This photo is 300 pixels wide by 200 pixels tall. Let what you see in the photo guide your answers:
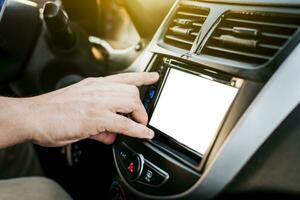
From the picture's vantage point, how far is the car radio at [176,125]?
2.86 ft

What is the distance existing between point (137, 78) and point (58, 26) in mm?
486

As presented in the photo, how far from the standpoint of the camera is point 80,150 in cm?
158

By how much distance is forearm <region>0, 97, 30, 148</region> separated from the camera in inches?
38.6

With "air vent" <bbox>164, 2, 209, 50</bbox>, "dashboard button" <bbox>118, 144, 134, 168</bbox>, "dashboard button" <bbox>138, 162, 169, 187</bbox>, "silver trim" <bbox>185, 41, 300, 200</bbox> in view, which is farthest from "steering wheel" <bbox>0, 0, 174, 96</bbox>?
"silver trim" <bbox>185, 41, 300, 200</bbox>

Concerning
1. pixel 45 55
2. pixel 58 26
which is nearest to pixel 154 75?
pixel 58 26

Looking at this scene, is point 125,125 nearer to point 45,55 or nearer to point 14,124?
point 14,124

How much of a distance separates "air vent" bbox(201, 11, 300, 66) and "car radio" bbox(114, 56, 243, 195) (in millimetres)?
46

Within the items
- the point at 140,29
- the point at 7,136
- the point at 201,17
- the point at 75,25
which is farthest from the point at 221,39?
the point at 75,25

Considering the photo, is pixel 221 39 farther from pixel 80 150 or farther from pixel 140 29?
pixel 80 150

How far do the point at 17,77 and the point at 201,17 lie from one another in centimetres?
80

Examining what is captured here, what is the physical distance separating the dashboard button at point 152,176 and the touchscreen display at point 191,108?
74 millimetres

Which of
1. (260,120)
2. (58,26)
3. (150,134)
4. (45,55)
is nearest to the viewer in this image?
(260,120)

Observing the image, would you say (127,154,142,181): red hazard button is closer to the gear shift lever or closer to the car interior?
the car interior

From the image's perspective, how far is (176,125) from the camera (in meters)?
0.95
